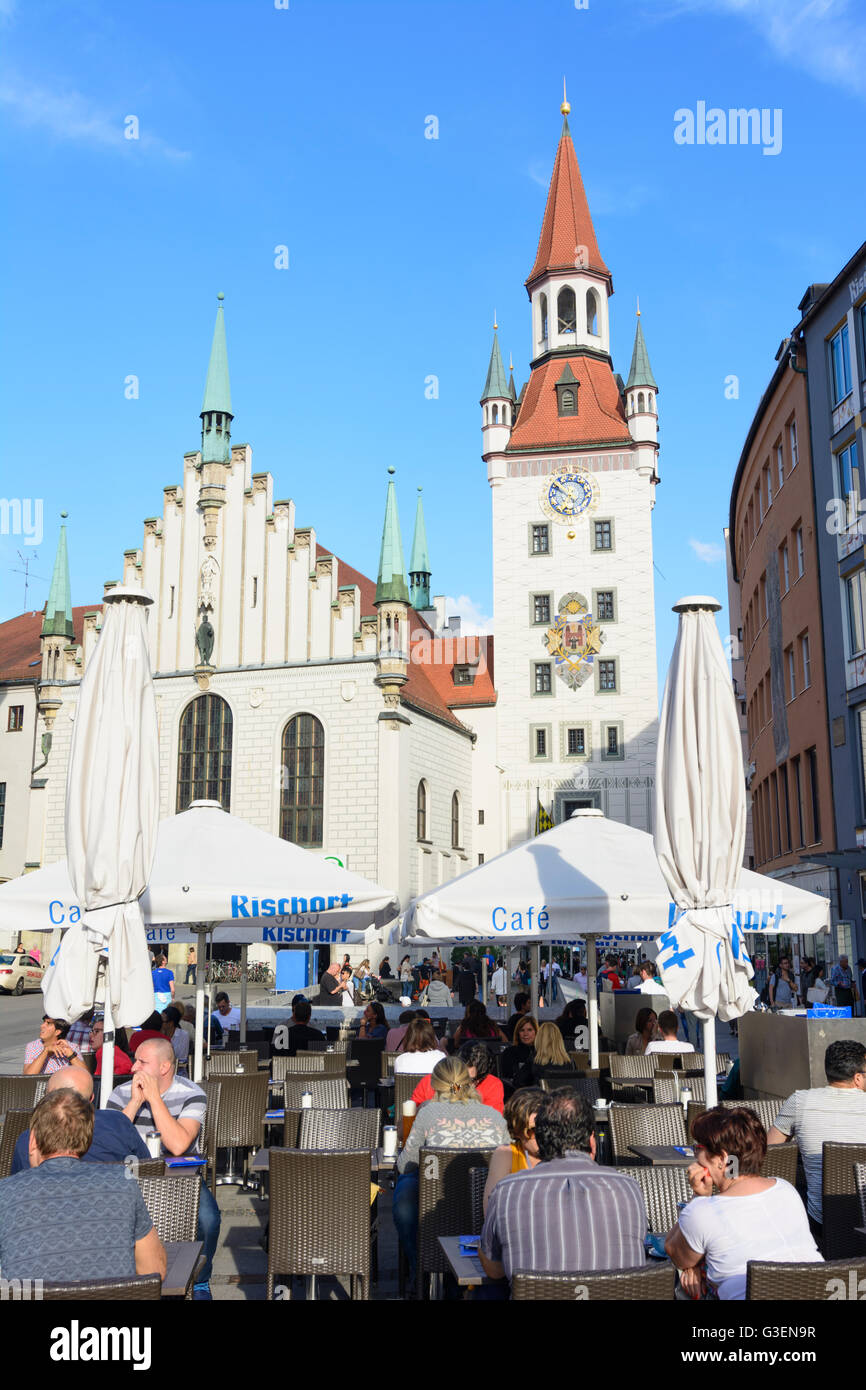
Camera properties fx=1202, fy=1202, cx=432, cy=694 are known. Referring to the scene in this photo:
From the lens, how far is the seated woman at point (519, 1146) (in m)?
4.87

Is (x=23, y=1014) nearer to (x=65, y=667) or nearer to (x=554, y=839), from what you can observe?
(x=65, y=667)

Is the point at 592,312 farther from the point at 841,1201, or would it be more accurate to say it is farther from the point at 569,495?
the point at 841,1201

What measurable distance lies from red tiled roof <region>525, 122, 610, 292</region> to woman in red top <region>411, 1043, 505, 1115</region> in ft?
168

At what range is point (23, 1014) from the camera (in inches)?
1128

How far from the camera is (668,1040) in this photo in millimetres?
10680

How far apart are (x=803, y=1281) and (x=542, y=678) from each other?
1772 inches

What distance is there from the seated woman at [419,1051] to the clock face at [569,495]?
41993 mm

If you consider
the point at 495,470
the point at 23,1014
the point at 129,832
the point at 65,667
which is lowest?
the point at 23,1014

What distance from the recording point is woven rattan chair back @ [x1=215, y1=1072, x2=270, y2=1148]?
841 centimetres

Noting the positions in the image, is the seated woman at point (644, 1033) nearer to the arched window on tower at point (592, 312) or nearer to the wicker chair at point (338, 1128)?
the wicker chair at point (338, 1128)

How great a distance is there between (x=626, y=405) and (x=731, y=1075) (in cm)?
4453
